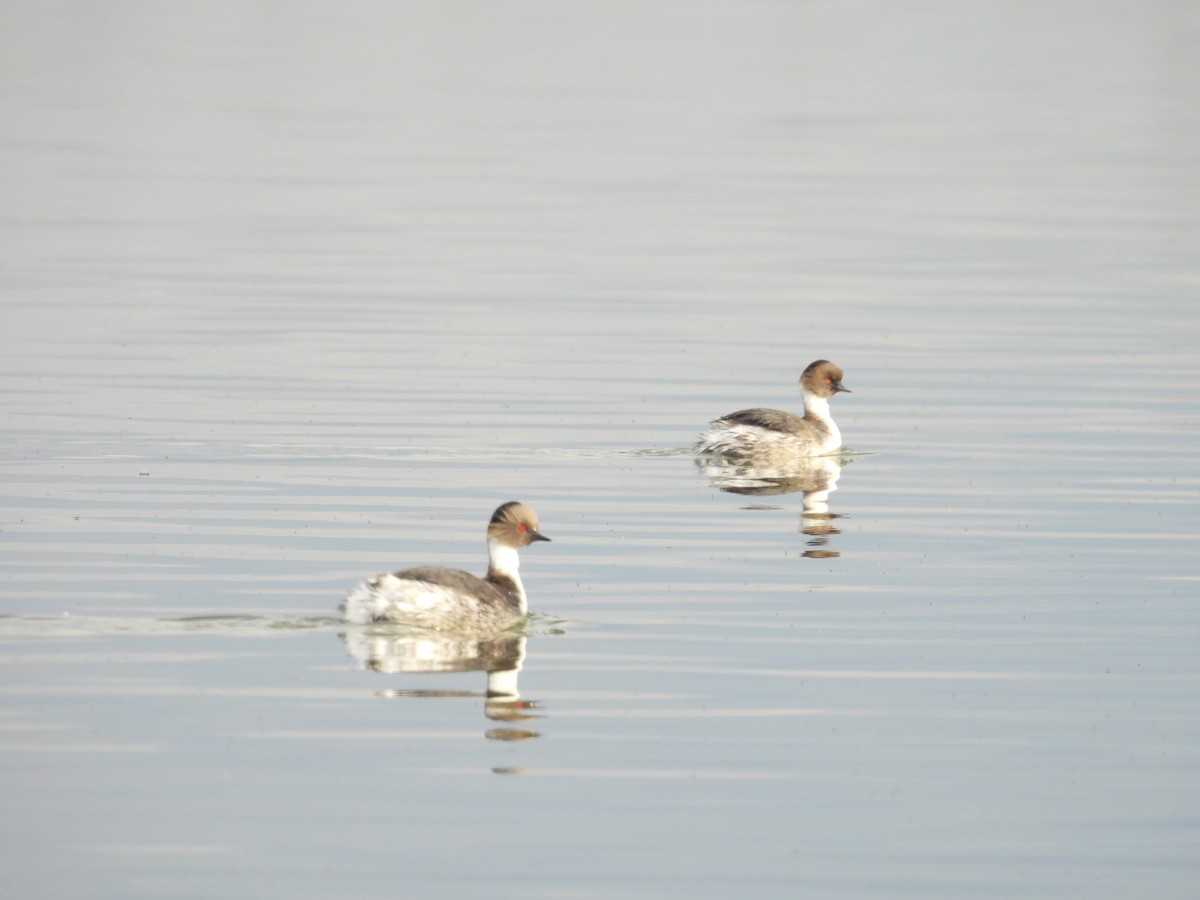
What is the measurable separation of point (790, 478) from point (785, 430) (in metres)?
0.81

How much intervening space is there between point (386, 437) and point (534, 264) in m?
16.5

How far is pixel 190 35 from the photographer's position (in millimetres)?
102938

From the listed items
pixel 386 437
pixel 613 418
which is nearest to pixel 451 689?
pixel 386 437

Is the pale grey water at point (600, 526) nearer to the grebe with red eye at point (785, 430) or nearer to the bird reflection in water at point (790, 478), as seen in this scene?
the bird reflection in water at point (790, 478)

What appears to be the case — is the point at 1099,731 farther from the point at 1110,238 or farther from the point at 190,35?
the point at 190,35

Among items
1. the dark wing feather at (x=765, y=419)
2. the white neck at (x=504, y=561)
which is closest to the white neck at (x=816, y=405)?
the dark wing feather at (x=765, y=419)

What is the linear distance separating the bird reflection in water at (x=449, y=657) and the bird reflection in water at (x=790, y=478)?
5639 millimetres

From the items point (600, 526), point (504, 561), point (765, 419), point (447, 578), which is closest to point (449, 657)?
point (447, 578)

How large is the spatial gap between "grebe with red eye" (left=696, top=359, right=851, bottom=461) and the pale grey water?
1.48ft

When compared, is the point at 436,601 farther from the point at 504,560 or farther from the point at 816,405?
the point at 816,405

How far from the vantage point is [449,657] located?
1498 cm

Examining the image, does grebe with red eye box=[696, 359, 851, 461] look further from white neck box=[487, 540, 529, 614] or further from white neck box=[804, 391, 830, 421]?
white neck box=[487, 540, 529, 614]

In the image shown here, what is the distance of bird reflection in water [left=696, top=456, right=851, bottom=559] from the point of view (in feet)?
70.1

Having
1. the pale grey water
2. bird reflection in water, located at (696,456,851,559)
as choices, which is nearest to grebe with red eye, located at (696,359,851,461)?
bird reflection in water, located at (696,456,851,559)
